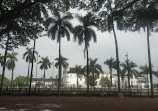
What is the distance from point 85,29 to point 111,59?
37.8 m

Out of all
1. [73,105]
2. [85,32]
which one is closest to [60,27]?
[85,32]

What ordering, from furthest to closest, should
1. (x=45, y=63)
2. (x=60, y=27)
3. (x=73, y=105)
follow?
(x=45, y=63), (x=60, y=27), (x=73, y=105)

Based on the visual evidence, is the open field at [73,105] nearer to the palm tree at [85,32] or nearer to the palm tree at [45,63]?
the palm tree at [85,32]

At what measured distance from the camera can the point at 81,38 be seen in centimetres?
3650

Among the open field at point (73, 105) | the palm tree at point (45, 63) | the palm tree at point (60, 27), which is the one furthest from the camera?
the palm tree at point (45, 63)

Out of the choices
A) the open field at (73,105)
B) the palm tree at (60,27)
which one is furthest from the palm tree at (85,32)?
the open field at (73,105)

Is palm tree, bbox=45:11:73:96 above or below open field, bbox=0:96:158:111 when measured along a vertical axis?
above

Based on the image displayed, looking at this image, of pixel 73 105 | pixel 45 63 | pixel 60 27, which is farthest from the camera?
pixel 45 63

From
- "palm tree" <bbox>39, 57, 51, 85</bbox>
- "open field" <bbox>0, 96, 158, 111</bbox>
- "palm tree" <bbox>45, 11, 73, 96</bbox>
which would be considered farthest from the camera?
"palm tree" <bbox>39, 57, 51, 85</bbox>

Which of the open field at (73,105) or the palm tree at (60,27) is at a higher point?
the palm tree at (60,27)

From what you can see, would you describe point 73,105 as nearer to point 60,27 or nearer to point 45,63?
point 60,27

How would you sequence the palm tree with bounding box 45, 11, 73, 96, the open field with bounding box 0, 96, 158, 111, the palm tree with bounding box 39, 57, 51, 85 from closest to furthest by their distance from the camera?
Answer: the open field with bounding box 0, 96, 158, 111 < the palm tree with bounding box 45, 11, 73, 96 < the palm tree with bounding box 39, 57, 51, 85

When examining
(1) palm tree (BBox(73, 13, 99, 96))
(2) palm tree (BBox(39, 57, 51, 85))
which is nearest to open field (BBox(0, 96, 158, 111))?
(1) palm tree (BBox(73, 13, 99, 96))

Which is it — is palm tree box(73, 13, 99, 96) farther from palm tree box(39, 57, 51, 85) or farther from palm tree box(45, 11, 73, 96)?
palm tree box(39, 57, 51, 85)
